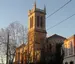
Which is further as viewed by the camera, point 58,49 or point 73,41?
point 58,49

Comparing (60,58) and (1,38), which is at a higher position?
(1,38)

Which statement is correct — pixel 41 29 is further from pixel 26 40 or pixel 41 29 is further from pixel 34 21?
pixel 26 40

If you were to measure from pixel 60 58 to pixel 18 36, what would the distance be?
29.6ft

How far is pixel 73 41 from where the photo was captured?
4684cm

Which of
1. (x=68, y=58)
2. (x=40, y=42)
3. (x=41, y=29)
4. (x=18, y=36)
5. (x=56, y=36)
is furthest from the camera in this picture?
(x=41, y=29)

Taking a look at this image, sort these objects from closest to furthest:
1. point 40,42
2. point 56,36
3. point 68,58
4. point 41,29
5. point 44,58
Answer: point 68,58
point 44,58
point 40,42
point 56,36
point 41,29

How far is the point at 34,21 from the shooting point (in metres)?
91.4

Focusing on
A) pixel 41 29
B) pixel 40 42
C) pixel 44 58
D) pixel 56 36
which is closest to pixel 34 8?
pixel 41 29

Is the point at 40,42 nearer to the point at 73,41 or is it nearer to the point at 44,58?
the point at 44,58

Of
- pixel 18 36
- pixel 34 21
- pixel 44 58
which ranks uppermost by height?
pixel 34 21

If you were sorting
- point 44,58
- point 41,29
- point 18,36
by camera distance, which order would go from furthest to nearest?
point 41,29 → point 44,58 → point 18,36

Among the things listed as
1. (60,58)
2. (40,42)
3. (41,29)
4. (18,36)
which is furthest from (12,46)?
(41,29)

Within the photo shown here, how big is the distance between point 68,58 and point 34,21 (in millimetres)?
43775

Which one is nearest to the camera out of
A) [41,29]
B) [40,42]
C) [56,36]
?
[40,42]
